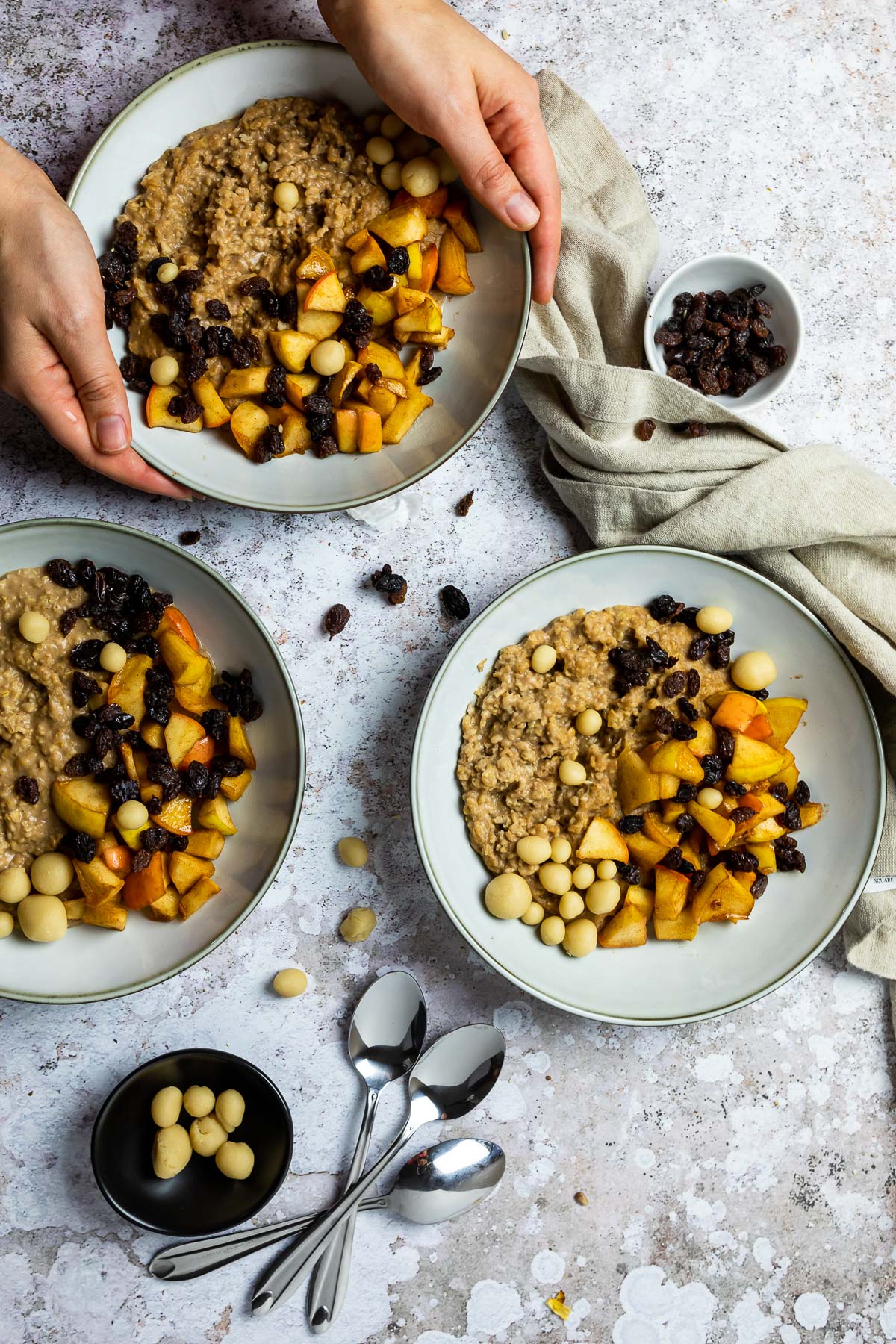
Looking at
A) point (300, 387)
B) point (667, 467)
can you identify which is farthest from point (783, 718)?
point (300, 387)

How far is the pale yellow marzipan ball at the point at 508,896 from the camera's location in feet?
7.09

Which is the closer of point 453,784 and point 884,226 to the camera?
point 453,784

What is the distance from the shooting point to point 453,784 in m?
2.24

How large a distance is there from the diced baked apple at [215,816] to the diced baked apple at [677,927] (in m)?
0.94

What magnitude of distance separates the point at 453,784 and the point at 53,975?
3.02ft

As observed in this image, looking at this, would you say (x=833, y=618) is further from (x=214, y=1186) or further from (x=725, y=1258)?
(x=214, y=1186)

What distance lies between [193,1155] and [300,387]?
1698 millimetres

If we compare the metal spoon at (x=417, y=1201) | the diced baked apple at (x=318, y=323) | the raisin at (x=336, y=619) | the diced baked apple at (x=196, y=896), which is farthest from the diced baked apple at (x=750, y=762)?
the diced baked apple at (x=318, y=323)

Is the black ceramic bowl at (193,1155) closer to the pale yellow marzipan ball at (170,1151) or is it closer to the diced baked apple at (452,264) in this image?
the pale yellow marzipan ball at (170,1151)

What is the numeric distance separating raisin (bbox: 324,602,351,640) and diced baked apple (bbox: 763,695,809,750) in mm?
960

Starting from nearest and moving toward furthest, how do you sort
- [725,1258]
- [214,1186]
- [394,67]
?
[394,67] → [214,1186] → [725,1258]

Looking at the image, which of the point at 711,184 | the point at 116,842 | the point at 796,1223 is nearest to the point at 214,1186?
the point at 116,842

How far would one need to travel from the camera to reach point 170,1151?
2164 mm

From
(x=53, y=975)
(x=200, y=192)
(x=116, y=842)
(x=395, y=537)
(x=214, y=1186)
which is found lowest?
(x=214, y=1186)
